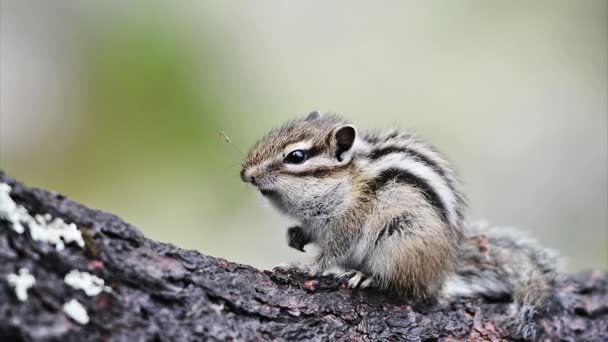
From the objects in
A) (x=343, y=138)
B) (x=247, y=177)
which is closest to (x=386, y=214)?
(x=343, y=138)

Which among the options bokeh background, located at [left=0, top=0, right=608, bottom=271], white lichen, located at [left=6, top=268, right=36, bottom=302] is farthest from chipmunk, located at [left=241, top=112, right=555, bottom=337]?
bokeh background, located at [left=0, top=0, right=608, bottom=271]

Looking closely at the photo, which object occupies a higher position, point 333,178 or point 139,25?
point 139,25

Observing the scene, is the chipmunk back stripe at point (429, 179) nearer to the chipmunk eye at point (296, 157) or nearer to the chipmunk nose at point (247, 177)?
the chipmunk eye at point (296, 157)

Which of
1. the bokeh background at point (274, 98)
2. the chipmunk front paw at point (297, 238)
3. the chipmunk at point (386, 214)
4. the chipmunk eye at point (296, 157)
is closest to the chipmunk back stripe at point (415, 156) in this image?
the chipmunk at point (386, 214)

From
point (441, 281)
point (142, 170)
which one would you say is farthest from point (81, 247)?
point (142, 170)

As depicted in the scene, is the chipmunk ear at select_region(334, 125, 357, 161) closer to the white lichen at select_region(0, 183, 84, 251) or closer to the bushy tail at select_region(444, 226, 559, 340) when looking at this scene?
the bushy tail at select_region(444, 226, 559, 340)

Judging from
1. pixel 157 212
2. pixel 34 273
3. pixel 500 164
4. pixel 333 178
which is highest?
pixel 500 164

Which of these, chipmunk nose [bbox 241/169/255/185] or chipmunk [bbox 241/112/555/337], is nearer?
chipmunk [bbox 241/112/555/337]

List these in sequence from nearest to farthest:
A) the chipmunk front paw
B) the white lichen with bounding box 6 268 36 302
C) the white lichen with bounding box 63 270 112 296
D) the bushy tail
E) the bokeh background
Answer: the white lichen with bounding box 6 268 36 302
the white lichen with bounding box 63 270 112 296
the bushy tail
the chipmunk front paw
the bokeh background

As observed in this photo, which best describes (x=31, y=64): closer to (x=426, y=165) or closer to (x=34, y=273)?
(x=426, y=165)
